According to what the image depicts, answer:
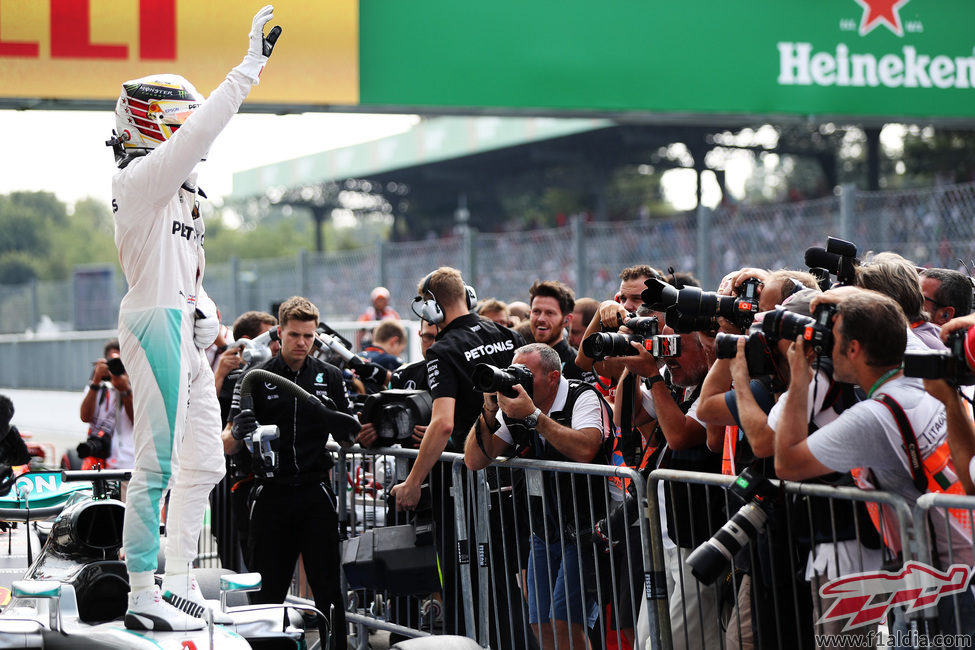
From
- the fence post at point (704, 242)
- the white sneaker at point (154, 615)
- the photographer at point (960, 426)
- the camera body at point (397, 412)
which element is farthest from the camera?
the fence post at point (704, 242)

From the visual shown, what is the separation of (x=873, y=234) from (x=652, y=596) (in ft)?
20.2

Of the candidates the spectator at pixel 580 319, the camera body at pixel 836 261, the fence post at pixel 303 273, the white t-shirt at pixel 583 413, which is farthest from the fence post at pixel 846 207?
the fence post at pixel 303 273

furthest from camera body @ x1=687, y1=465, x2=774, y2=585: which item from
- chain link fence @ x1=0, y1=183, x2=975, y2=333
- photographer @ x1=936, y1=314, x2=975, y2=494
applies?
chain link fence @ x1=0, y1=183, x2=975, y2=333

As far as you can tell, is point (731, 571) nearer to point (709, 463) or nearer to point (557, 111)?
point (709, 463)

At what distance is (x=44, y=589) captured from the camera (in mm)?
4121

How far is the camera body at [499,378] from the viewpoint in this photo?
4.62 m

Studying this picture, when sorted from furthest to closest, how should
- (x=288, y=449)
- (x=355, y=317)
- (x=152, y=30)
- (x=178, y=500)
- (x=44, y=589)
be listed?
(x=355, y=317), (x=152, y=30), (x=288, y=449), (x=178, y=500), (x=44, y=589)

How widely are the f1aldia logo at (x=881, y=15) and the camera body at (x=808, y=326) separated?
7319 mm

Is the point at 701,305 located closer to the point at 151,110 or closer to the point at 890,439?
the point at 890,439

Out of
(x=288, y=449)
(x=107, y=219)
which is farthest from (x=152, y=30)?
(x=107, y=219)

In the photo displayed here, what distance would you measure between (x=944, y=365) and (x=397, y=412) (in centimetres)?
292

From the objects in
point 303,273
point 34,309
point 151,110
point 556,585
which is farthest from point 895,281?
point 34,309

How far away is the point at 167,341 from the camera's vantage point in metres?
4.36

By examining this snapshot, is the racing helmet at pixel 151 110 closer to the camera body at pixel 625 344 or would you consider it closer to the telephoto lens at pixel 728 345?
the camera body at pixel 625 344
